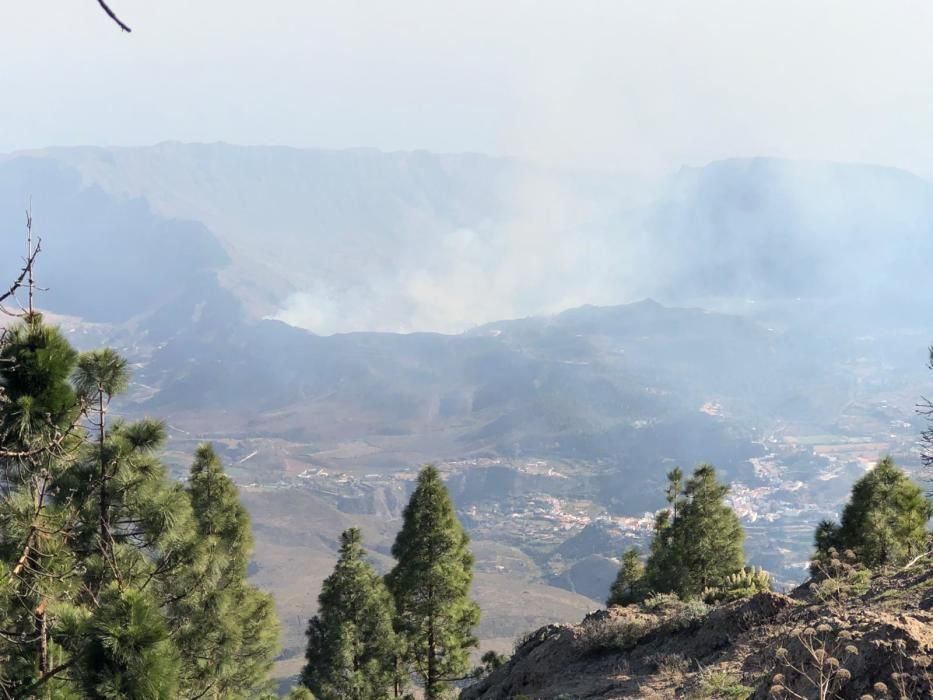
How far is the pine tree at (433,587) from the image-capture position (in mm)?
24828

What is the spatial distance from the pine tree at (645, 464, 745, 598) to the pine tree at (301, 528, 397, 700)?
969 centimetres

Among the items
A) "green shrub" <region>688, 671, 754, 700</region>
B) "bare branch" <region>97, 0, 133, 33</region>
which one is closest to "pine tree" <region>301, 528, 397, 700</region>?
"green shrub" <region>688, 671, 754, 700</region>

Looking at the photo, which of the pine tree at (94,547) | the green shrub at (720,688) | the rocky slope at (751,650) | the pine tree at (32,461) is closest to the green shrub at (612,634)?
the rocky slope at (751,650)

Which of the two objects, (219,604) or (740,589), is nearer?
(740,589)

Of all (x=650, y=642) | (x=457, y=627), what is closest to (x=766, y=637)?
(x=650, y=642)

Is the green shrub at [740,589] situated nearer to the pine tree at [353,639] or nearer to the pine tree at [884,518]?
the pine tree at [884,518]

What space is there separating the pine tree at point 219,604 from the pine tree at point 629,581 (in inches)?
522

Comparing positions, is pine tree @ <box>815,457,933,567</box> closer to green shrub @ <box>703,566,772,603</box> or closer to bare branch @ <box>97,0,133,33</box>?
green shrub @ <box>703,566,772,603</box>

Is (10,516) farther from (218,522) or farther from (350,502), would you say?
(350,502)

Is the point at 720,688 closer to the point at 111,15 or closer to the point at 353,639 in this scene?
the point at 111,15

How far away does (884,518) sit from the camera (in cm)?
2434

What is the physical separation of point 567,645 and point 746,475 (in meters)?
198

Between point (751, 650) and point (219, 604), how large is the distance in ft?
38.3

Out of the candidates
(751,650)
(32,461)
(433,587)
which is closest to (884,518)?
(433,587)
